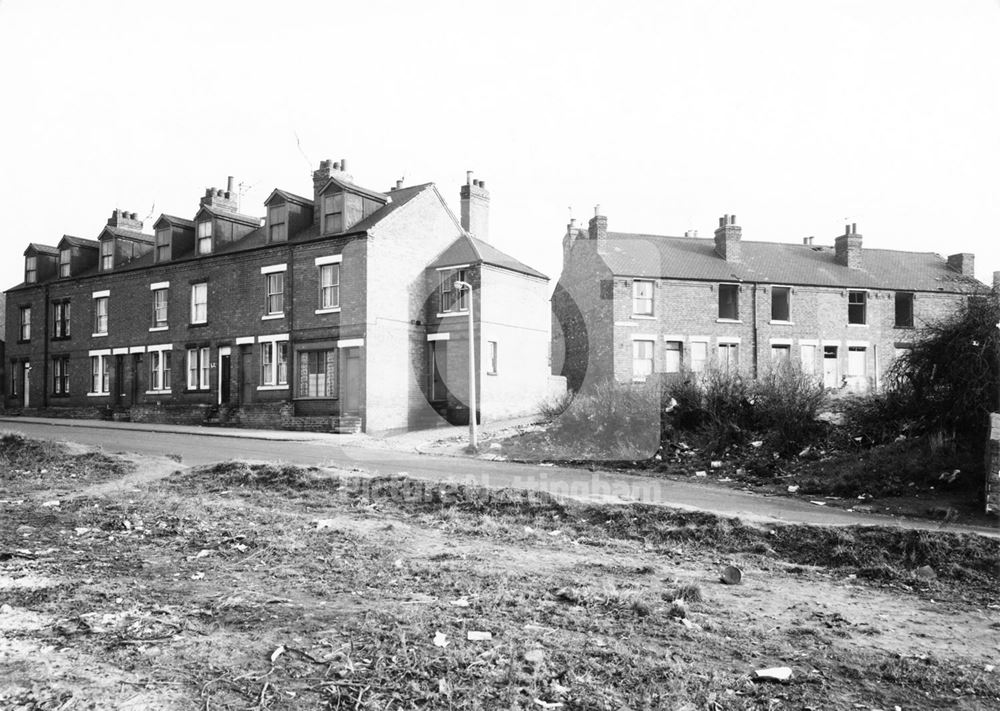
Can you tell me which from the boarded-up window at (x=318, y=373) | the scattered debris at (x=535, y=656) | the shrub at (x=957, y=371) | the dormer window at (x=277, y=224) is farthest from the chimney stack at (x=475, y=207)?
the scattered debris at (x=535, y=656)

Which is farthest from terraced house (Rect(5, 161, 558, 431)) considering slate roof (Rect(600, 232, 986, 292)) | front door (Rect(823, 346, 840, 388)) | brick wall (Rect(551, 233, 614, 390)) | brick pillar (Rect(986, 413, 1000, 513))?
brick pillar (Rect(986, 413, 1000, 513))

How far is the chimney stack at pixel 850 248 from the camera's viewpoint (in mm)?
39875

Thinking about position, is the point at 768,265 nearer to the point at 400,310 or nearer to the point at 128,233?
the point at 400,310

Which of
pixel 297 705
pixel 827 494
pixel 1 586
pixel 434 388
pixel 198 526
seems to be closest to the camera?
pixel 297 705

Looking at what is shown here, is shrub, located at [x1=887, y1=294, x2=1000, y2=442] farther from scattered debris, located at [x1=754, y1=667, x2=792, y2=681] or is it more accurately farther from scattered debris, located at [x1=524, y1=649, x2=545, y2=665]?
scattered debris, located at [x1=524, y1=649, x2=545, y2=665]

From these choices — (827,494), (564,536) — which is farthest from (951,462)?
(564,536)

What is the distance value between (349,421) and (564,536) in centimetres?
1921

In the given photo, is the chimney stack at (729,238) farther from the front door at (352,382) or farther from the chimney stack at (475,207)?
the front door at (352,382)

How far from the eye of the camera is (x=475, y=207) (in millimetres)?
35812

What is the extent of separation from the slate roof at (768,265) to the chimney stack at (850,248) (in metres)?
0.39

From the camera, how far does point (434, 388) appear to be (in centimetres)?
3162

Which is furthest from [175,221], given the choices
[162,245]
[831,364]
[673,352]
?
[831,364]

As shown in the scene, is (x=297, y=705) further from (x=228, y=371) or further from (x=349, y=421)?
(x=228, y=371)

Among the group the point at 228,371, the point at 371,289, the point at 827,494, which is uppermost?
the point at 371,289
